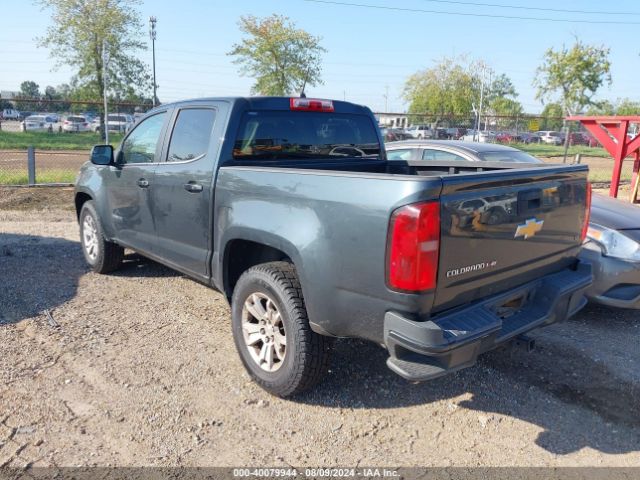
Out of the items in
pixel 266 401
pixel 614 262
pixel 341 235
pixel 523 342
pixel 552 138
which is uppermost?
pixel 552 138

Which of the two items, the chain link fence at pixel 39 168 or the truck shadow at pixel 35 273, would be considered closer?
the truck shadow at pixel 35 273

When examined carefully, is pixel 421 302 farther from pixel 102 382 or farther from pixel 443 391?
pixel 102 382

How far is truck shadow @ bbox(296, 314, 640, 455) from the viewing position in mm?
3176

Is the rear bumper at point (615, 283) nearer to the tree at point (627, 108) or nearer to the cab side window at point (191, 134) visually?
the cab side window at point (191, 134)

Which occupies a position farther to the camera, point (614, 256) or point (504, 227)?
point (614, 256)

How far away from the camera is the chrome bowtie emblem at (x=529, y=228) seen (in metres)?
3.05

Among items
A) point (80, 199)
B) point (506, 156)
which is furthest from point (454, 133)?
point (80, 199)

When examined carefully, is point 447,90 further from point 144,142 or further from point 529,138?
point 144,142

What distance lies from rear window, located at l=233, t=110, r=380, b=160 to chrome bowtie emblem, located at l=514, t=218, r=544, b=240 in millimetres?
1837

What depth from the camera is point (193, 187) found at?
156 inches

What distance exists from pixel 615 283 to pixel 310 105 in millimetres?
2970

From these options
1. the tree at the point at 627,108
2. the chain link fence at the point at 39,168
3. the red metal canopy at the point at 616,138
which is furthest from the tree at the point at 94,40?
the tree at the point at 627,108

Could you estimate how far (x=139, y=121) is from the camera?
5094 millimetres

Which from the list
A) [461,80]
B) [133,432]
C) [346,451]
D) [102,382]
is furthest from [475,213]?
[461,80]
